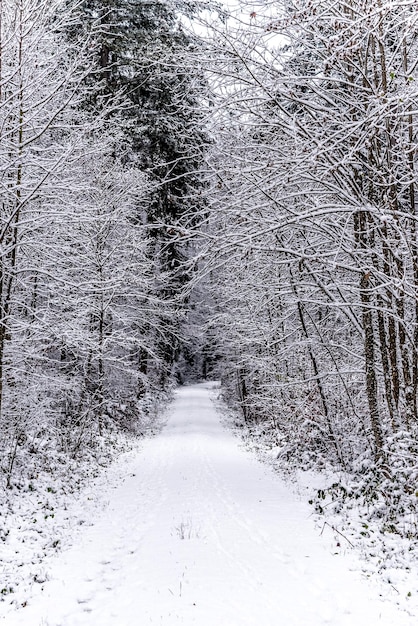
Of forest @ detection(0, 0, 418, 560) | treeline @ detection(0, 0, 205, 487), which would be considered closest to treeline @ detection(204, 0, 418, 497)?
forest @ detection(0, 0, 418, 560)

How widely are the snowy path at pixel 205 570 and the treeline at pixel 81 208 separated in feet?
10.6

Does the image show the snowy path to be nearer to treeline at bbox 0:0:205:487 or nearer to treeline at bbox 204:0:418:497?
treeline at bbox 204:0:418:497

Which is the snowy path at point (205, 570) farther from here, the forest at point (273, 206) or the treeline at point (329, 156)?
the treeline at point (329, 156)

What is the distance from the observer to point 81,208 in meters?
9.97

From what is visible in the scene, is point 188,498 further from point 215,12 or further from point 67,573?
point 215,12

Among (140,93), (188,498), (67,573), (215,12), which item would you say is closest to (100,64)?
(140,93)

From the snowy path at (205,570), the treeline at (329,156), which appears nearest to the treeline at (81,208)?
the treeline at (329,156)

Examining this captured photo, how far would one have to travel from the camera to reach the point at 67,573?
20.8 feet

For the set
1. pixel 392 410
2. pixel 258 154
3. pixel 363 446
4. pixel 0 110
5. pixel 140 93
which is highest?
pixel 140 93

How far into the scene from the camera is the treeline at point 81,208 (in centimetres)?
874

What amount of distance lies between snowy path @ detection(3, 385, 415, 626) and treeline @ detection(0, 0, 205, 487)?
10.6ft

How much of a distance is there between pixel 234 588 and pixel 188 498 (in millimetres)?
4855

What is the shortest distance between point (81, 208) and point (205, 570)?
6813mm

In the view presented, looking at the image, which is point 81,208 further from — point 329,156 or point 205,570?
point 205,570
